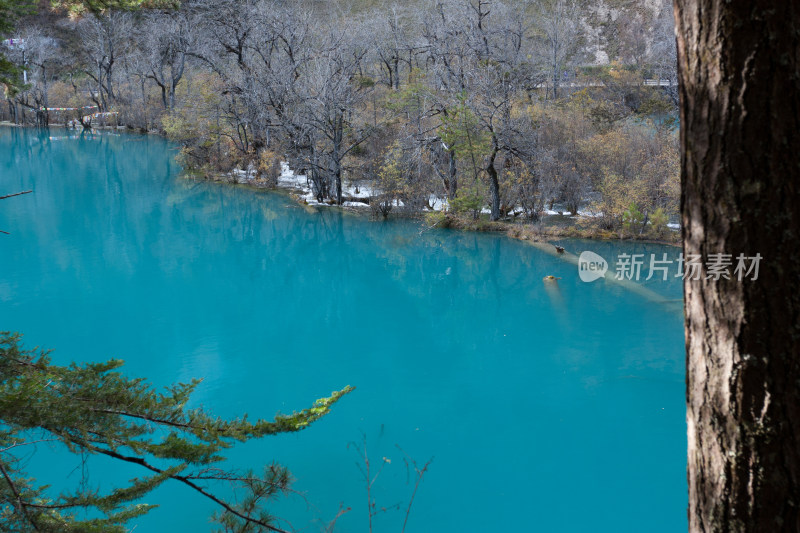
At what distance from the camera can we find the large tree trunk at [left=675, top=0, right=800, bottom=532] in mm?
1222

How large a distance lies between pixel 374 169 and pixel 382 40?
9370 millimetres

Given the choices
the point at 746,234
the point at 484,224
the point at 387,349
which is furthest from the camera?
the point at 484,224

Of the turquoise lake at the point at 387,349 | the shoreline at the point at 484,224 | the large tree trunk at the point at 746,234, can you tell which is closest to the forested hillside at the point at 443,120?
the shoreline at the point at 484,224

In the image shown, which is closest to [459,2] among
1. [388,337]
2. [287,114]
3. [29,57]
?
[287,114]

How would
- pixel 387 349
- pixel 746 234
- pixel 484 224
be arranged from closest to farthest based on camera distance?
pixel 746 234, pixel 387 349, pixel 484 224

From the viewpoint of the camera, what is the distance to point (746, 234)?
127 cm

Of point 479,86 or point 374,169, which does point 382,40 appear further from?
point 479,86

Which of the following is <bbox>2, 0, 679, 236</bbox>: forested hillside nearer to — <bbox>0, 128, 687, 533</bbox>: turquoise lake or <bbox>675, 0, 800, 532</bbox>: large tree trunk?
<bbox>0, 128, 687, 533</bbox>: turquoise lake

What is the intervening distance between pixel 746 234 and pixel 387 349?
8.35 meters

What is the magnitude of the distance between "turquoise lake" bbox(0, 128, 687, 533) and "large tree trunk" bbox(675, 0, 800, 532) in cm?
A: 478

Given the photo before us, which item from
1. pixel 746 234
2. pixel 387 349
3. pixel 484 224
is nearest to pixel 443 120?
pixel 484 224

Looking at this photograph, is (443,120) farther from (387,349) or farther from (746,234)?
(746,234)

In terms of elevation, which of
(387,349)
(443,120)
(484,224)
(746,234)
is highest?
(443,120)

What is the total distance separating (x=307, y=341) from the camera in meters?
9.77
